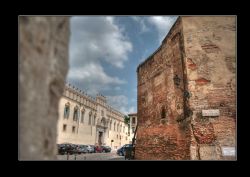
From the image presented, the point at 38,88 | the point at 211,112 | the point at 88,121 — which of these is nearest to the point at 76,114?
the point at 88,121

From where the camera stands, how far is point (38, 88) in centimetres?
278

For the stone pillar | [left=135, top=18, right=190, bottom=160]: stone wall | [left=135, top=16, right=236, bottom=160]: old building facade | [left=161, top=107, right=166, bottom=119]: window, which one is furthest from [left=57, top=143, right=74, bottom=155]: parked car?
the stone pillar

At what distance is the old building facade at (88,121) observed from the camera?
25809mm

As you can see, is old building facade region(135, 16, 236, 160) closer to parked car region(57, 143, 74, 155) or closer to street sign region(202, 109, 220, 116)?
street sign region(202, 109, 220, 116)

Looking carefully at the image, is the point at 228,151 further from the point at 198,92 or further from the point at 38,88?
the point at 38,88

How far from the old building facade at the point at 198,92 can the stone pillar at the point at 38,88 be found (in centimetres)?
430

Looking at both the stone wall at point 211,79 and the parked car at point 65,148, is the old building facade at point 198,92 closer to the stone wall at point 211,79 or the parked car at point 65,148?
the stone wall at point 211,79

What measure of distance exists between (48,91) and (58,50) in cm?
54

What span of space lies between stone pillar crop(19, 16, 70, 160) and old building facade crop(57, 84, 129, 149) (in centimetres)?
1735

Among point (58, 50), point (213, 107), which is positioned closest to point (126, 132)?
point (213, 107)

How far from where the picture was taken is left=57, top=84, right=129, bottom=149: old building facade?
25.8 metres

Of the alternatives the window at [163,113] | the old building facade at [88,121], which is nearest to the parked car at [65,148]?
the old building facade at [88,121]

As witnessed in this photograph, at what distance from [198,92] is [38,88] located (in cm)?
521
